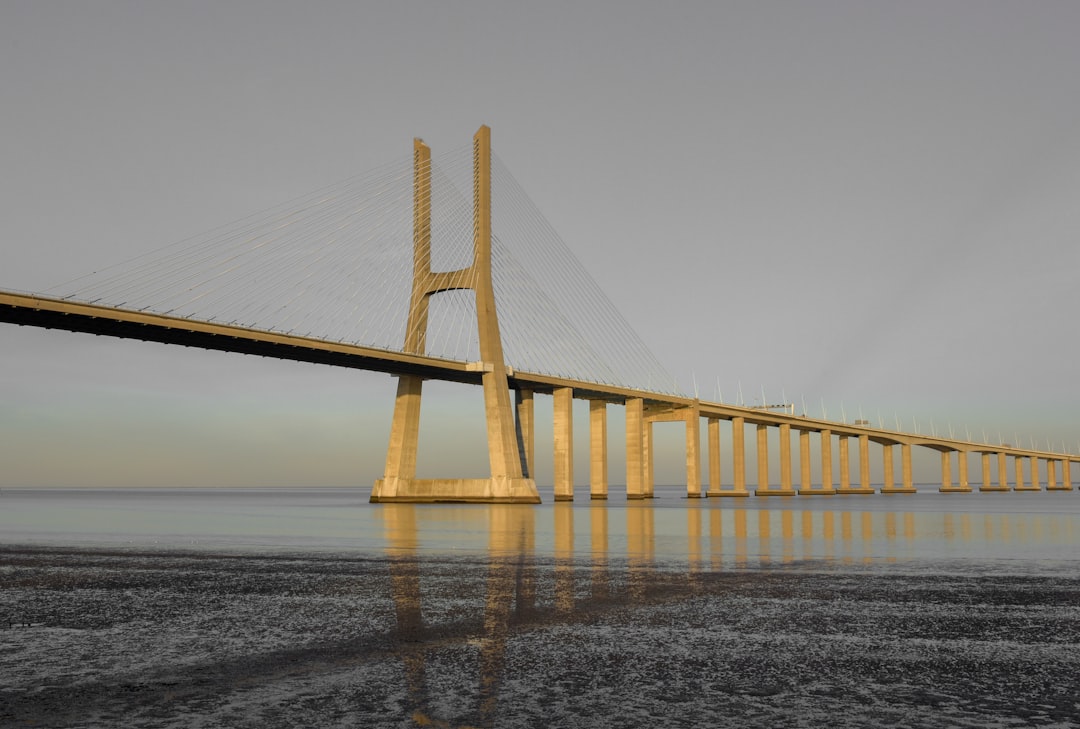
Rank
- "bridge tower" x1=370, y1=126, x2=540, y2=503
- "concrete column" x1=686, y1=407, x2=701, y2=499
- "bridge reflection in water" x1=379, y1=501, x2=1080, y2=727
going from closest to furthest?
"bridge reflection in water" x1=379, y1=501, x2=1080, y2=727, "bridge tower" x1=370, y1=126, x2=540, y2=503, "concrete column" x1=686, y1=407, x2=701, y2=499

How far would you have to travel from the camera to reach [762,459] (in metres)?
125

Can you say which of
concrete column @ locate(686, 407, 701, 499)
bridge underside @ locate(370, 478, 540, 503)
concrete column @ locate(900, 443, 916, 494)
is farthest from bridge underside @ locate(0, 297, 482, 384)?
concrete column @ locate(900, 443, 916, 494)

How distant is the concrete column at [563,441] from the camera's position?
271 feet

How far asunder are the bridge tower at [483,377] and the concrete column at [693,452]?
34536 millimetres

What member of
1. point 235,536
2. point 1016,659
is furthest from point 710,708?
point 235,536

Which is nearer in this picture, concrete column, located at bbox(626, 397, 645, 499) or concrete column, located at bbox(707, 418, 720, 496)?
concrete column, located at bbox(626, 397, 645, 499)

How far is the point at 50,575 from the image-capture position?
16875 millimetres

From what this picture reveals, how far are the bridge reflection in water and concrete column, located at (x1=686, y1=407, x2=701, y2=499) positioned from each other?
6383 cm

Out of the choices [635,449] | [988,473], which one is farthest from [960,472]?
[635,449]

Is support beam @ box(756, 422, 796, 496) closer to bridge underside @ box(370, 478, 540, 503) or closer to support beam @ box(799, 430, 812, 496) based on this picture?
support beam @ box(799, 430, 812, 496)

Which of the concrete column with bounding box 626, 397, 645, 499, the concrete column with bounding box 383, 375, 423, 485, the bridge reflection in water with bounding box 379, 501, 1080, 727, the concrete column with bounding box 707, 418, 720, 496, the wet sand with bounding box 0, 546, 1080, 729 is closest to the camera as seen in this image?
the wet sand with bounding box 0, 546, 1080, 729

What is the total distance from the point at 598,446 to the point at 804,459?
5391 cm

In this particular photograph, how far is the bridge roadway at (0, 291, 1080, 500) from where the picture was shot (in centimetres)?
4588

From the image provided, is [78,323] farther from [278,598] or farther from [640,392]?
[640,392]
